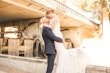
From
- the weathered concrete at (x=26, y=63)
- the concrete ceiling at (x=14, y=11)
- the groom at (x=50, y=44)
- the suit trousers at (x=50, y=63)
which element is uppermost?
the concrete ceiling at (x=14, y=11)

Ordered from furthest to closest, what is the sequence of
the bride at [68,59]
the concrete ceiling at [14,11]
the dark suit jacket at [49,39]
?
1. the concrete ceiling at [14,11]
2. the bride at [68,59]
3. the dark suit jacket at [49,39]

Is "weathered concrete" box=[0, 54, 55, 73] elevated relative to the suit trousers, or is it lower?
lower

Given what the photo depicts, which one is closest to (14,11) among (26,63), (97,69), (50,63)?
(26,63)

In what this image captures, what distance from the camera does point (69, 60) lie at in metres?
3.65

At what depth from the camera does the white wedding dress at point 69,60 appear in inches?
141

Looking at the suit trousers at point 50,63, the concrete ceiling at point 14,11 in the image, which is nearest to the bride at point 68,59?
the suit trousers at point 50,63

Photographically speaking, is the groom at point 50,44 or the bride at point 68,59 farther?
the bride at point 68,59

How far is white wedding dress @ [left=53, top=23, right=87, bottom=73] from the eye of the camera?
3.59m

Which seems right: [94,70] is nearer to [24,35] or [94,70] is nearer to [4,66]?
→ [4,66]

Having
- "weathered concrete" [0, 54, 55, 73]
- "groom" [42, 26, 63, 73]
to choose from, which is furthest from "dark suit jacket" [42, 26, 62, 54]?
"weathered concrete" [0, 54, 55, 73]

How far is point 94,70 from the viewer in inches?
142

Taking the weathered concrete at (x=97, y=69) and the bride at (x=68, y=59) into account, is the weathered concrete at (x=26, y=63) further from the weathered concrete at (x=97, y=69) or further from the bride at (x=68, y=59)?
the weathered concrete at (x=97, y=69)

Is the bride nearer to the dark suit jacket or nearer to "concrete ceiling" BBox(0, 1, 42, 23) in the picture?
the dark suit jacket

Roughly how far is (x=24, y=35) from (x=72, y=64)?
907cm
